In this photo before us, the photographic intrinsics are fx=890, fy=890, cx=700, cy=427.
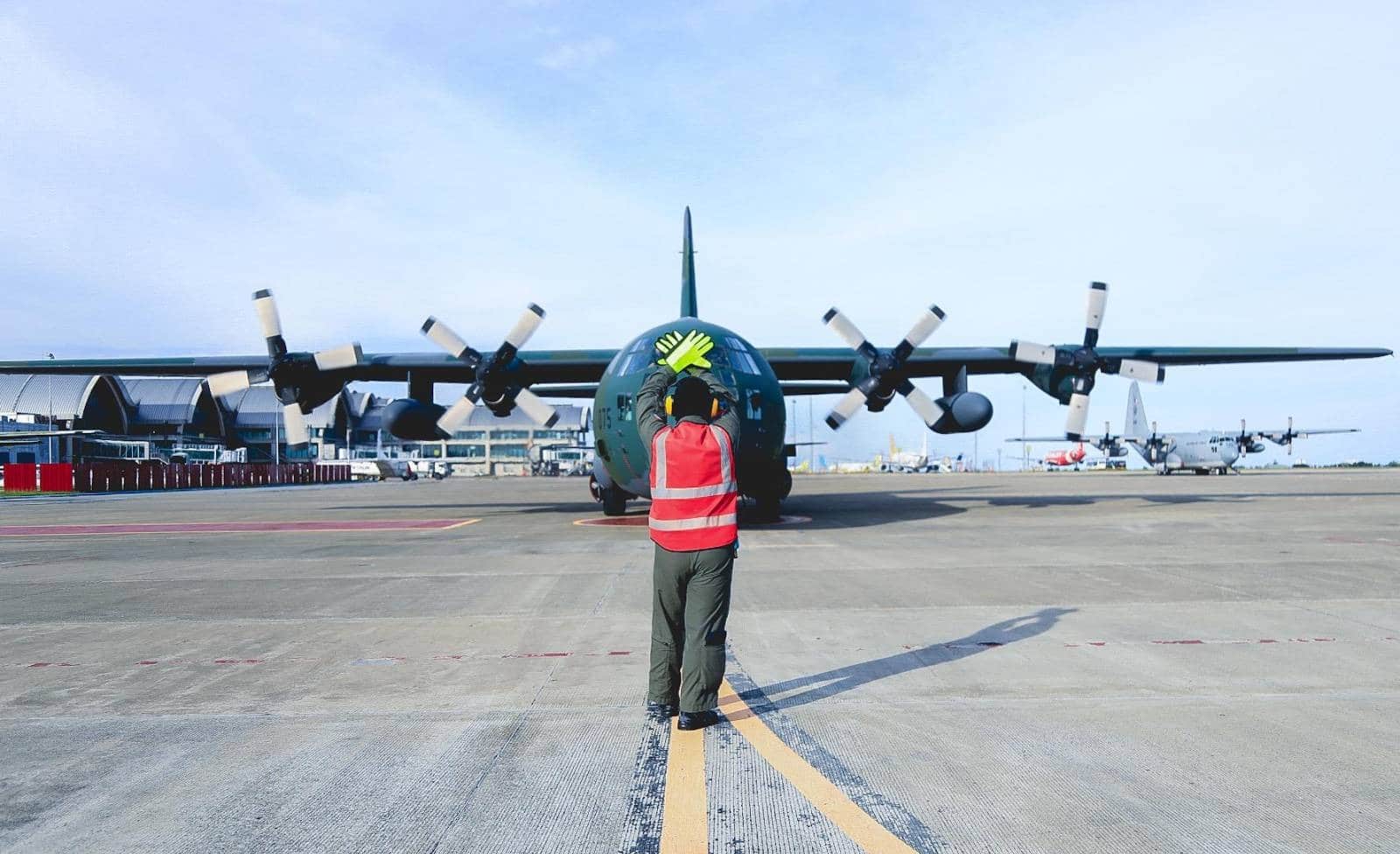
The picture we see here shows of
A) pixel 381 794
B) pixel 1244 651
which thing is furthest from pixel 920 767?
pixel 1244 651

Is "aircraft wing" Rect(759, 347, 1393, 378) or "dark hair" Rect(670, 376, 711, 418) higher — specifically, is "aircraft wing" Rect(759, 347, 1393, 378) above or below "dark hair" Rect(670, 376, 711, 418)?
above

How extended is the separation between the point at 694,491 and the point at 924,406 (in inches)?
751

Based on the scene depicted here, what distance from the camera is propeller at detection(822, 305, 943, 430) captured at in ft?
75.5

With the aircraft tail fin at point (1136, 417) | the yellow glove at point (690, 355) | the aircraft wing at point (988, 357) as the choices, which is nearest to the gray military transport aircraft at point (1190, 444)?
the aircraft tail fin at point (1136, 417)

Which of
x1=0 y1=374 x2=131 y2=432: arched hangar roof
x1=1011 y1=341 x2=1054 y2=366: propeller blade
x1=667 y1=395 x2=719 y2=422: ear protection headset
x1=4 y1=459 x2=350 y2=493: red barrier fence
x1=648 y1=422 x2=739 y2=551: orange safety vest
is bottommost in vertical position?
x1=4 y1=459 x2=350 y2=493: red barrier fence

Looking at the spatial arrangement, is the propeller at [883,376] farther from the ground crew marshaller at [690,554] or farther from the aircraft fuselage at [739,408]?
the ground crew marshaller at [690,554]

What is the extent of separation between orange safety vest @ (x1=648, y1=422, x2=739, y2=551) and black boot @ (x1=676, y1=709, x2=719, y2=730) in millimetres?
910

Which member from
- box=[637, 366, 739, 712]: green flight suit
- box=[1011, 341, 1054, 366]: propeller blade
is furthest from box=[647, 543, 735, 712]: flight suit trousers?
box=[1011, 341, 1054, 366]: propeller blade

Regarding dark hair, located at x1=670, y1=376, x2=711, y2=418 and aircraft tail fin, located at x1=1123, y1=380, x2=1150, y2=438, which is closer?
dark hair, located at x1=670, y1=376, x2=711, y2=418

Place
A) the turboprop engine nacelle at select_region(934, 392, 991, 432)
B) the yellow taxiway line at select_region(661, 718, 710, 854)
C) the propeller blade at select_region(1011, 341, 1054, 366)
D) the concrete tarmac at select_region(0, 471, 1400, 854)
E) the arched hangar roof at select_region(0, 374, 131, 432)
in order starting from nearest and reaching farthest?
1. the yellow taxiway line at select_region(661, 718, 710, 854)
2. the concrete tarmac at select_region(0, 471, 1400, 854)
3. the turboprop engine nacelle at select_region(934, 392, 991, 432)
4. the propeller blade at select_region(1011, 341, 1054, 366)
5. the arched hangar roof at select_region(0, 374, 131, 432)

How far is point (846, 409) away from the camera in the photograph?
77.6ft

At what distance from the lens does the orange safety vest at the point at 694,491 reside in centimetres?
517

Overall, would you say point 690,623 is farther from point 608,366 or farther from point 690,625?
point 608,366

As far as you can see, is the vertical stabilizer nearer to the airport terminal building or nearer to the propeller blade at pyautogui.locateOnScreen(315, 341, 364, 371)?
the propeller blade at pyautogui.locateOnScreen(315, 341, 364, 371)
